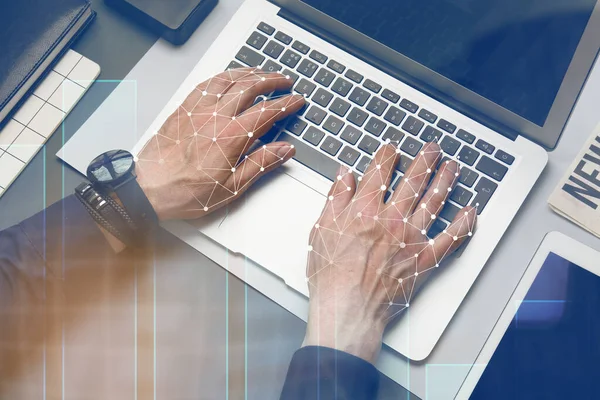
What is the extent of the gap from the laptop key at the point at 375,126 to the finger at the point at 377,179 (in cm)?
3

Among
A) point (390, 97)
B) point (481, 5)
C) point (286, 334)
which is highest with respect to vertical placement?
point (481, 5)

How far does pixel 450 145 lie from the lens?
67cm

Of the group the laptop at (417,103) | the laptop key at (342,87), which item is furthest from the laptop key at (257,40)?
the laptop key at (342,87)

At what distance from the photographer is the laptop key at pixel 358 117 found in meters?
0.68

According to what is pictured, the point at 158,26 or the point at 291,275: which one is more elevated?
the point at 158,26

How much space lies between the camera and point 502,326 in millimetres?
631

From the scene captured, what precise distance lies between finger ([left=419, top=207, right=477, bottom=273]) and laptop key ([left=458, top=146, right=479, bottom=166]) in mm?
61

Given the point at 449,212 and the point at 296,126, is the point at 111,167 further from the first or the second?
the point at 449,212

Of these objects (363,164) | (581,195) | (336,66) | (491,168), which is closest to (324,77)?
(336,66)

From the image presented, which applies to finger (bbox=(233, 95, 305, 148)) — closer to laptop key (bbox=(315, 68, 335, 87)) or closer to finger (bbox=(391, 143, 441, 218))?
laptop key (bbox=(315, 68, 335, 87))

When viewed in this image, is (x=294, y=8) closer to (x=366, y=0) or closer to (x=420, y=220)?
(x=366, y=0)

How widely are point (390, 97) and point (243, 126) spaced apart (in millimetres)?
179

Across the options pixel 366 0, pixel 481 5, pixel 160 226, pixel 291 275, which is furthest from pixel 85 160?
pixel 481 5

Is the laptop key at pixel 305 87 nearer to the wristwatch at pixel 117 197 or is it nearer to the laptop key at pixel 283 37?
the laptop key at pixel 283 37
